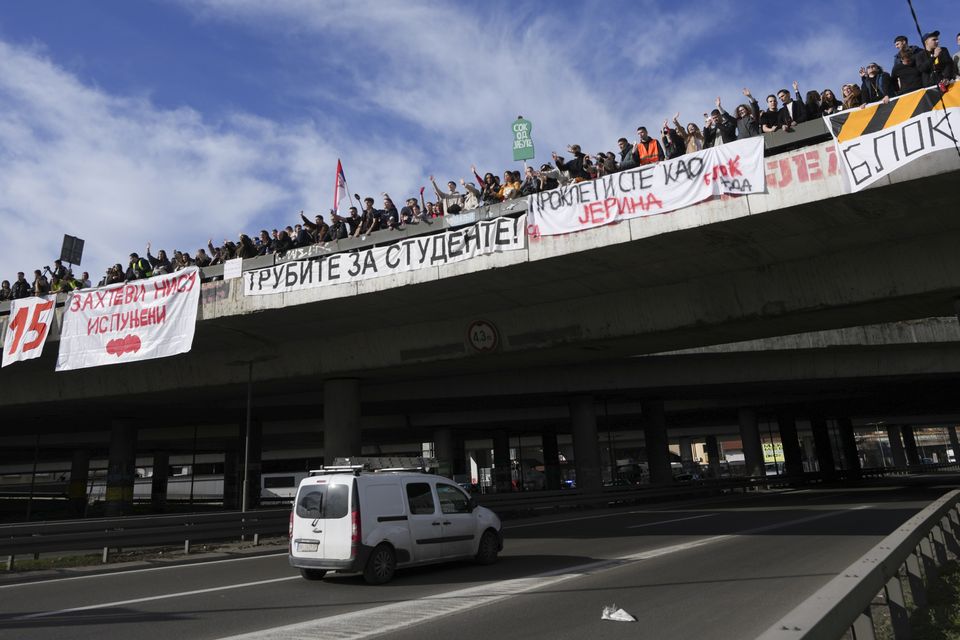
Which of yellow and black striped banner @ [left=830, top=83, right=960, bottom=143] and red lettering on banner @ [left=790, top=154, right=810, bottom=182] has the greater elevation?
yellow and black striped banner @ [left=830, top=83, right=960, bottom=143]

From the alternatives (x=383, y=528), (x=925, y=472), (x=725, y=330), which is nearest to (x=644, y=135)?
(x=725, y=330)

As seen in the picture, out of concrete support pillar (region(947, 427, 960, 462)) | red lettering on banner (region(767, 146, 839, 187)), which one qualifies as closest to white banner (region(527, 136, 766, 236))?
red lettering on banner (region(767, 146, 839, 187))

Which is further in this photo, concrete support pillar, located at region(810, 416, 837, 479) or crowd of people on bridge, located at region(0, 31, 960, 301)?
concrete support pillar, located at region(810, 416, 837, 479)

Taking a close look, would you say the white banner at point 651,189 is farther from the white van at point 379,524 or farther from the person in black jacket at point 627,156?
the white van at point 379,524

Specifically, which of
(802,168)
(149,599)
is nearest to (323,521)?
(149,599)

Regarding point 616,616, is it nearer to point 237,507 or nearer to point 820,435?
point 237,507

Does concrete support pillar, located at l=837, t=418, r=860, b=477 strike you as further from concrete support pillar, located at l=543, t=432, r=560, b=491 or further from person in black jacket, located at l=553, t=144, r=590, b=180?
person in black jacket, located at l=553, t=144, r=590, b=180

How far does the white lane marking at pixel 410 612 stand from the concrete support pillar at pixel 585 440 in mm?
18930

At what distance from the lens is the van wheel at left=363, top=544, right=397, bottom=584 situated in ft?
32.7

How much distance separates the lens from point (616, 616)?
23.3 feet

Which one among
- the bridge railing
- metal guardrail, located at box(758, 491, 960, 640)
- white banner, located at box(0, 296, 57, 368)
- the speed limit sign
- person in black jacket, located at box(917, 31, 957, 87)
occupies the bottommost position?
metal guardrail, located at box(758, 491, 960, 640)

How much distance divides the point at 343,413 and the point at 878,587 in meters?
19.5

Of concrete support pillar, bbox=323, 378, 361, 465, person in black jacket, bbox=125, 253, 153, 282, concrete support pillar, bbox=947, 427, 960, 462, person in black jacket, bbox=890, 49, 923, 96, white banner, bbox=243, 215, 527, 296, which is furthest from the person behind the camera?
concrete support pillar, bbox=947, 427, 960, 462

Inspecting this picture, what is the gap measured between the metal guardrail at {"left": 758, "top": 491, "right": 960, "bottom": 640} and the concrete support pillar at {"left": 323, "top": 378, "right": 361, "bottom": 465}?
16898 millimetres
